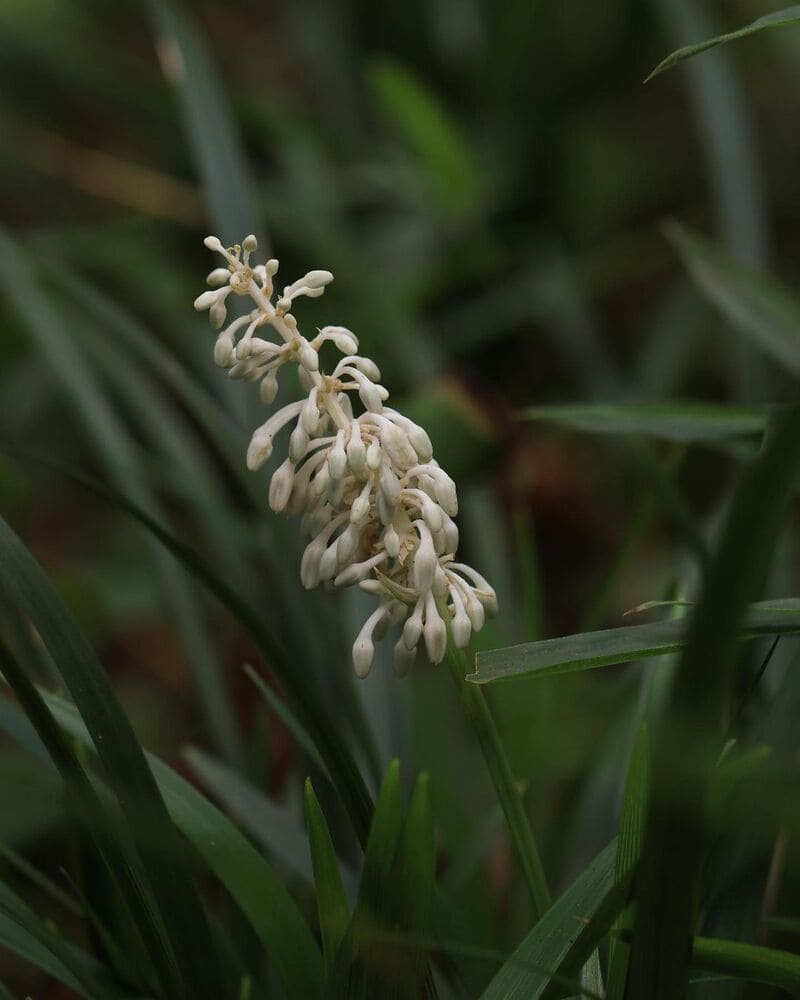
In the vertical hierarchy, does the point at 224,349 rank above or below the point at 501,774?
above

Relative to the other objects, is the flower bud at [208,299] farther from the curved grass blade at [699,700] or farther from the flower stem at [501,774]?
the curved grass blade at [699,700]

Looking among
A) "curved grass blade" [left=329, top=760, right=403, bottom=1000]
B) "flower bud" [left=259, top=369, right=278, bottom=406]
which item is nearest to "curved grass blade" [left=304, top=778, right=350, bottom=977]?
"curved grass blade" [left=329, top=760, right=403, bottom=1000]

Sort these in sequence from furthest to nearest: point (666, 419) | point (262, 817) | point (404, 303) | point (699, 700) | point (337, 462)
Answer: point (404, 303) → point (666, 419) → point (262, 817) → point (337, 462) → point (699, 700)

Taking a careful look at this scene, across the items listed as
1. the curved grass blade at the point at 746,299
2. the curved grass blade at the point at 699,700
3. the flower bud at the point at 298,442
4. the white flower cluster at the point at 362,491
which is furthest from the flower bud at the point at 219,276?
the curved grass blade at the point at 746,299

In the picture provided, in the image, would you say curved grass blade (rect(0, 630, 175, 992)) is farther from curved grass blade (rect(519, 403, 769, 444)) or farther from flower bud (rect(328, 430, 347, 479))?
curved grass blade (rect(519, 403, 769, 444))

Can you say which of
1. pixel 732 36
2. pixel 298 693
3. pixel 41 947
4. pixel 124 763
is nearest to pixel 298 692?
pixel 298 693

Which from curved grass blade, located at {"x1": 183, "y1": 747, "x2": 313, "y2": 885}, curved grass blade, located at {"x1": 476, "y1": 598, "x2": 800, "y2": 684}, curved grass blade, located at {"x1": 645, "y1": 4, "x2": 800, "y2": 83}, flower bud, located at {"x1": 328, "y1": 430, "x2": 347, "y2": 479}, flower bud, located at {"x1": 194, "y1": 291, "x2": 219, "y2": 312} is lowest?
curved grass blade, located at {"x1": 183, "y1": 747, "x2": 313, "y2": 885}

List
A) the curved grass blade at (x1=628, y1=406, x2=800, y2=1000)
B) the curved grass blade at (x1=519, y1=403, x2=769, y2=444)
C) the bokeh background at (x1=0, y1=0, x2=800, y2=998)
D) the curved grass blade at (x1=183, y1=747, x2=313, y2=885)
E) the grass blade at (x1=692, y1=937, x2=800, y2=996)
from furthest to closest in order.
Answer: the bokeh background at (x1=0, y1=0, x2=800, y2=998), the curved grass blade at (x1=519, y1=403, x2=769, y2=444), the curved grass blade at (x1=183, y1=747, x2=313, y2=885), the grass blade at (x1=692, y1=937, x2=800, y2=996), the curved grass blade at (x1=628, y1=406, x2=800, y2=1000)

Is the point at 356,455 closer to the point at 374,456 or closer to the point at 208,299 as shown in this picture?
the point at 374,456
